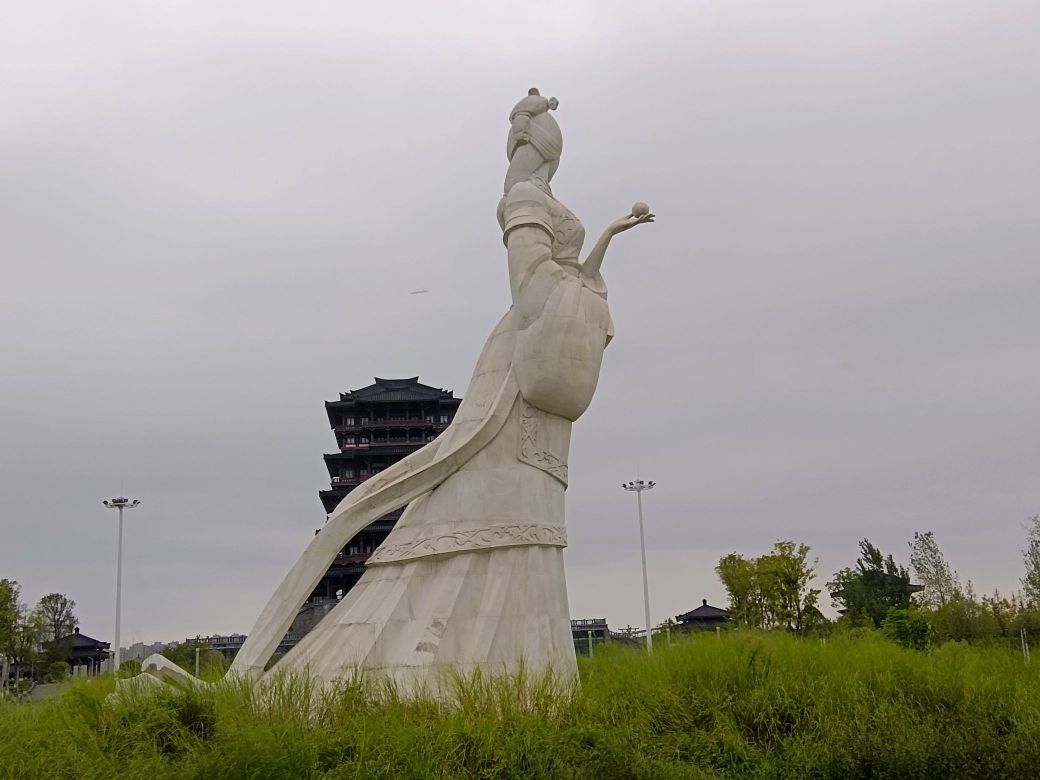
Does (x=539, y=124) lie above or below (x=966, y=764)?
above

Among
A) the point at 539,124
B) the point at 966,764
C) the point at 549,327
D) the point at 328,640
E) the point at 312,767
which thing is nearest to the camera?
the point at 312,767

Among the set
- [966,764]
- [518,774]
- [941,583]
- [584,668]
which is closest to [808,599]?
[941,583]

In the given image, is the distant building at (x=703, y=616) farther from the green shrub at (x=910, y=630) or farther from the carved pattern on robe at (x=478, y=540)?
the carved pattern on robe at (x=478, y=540)

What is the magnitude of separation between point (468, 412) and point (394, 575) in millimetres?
2214

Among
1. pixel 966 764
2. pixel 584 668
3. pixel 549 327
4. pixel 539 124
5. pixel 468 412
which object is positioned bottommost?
pixel 966 764

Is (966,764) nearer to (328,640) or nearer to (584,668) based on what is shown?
(584,668)

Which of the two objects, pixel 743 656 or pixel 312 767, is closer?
pixel 312 767

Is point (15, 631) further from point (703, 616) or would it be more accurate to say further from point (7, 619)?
point (703, 616)

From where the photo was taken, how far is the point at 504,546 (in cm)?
1115

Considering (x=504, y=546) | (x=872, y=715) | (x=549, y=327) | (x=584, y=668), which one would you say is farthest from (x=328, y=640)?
(x=872, y=715)

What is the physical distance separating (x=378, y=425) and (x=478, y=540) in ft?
86.0

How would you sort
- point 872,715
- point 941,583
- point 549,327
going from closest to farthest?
point 872,715
point 549,327
point 941,583

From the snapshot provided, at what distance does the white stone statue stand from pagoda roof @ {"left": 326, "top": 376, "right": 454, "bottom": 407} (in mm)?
24953

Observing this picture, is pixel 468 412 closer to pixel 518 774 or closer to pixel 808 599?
pixel 518 774
